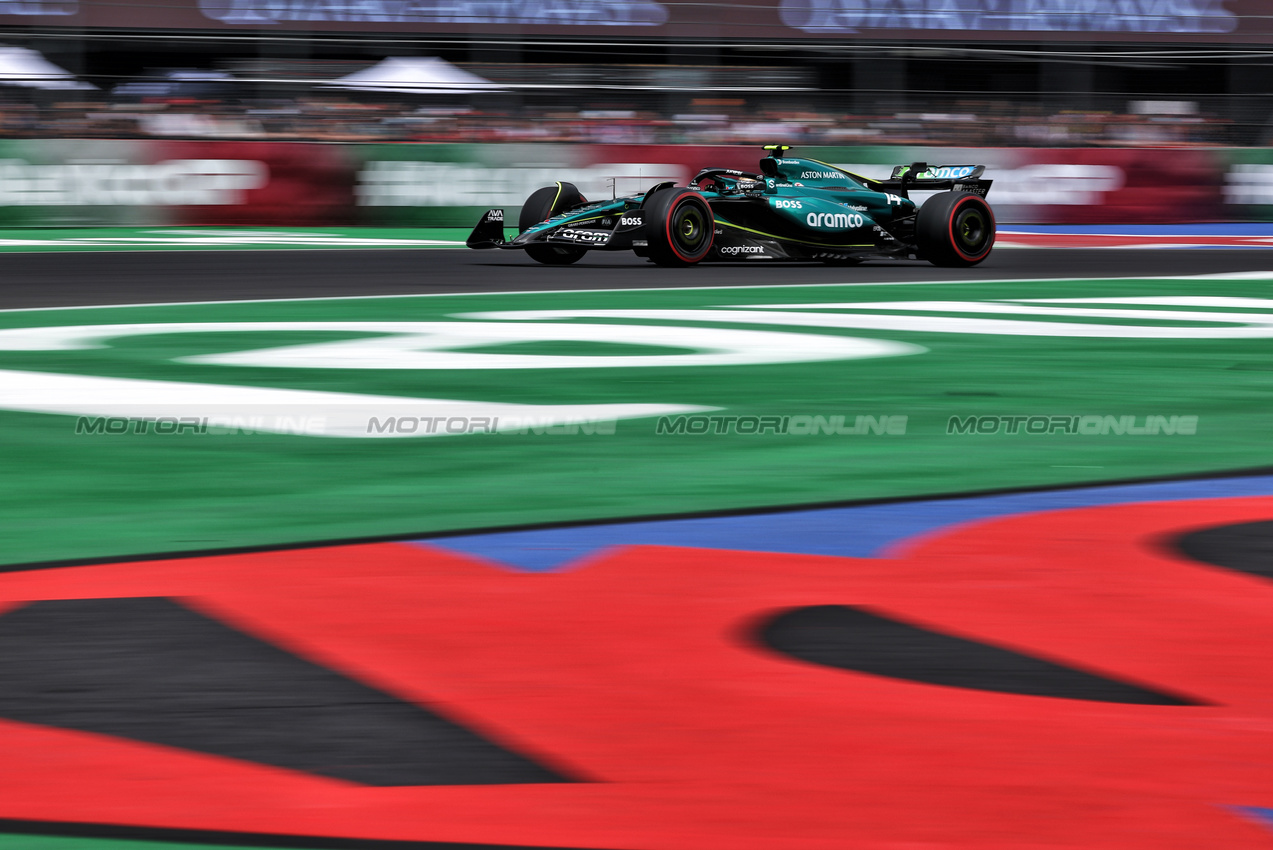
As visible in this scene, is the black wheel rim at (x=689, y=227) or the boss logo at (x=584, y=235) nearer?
the black wheel rim at (x=689, y=227)

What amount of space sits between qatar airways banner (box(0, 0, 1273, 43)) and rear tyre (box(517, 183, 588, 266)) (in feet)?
60.4

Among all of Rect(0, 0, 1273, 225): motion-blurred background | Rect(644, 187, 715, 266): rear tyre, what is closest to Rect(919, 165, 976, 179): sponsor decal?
Rect(644, 187, 715, 266): rear tyre

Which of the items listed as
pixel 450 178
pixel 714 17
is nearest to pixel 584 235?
pixel 450 178

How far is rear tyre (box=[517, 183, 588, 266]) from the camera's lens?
45.2 ft

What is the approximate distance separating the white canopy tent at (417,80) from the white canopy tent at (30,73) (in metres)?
3.41

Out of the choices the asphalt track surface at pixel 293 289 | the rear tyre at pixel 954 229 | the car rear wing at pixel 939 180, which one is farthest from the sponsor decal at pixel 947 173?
the asphalt track surface at pixel 293 289

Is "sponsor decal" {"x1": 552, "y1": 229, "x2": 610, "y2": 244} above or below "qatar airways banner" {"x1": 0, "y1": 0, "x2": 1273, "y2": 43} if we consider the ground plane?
below

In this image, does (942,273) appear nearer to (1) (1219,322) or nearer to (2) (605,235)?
(2) (605,235)

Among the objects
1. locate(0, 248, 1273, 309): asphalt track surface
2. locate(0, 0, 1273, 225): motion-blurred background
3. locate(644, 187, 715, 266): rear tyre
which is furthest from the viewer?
locate(0, 0, 1273, 225): motion-blurred background

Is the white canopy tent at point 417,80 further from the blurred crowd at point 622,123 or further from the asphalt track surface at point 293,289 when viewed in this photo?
the asphalt track surface at point 293,289

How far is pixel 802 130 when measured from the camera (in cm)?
2381

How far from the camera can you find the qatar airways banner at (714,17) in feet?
102

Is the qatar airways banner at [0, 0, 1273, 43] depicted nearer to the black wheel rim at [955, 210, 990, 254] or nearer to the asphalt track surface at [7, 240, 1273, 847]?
the asphalt track surface at [7, 240, 1273, 847]

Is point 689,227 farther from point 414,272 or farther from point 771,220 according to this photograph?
point 414,272
